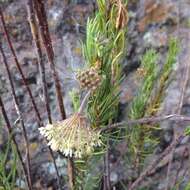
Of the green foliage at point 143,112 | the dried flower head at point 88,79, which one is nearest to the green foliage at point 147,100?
the green foliage at point 143,112

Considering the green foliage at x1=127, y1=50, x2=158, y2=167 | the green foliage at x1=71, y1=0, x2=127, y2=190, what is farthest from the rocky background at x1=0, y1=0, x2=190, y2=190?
the green foliage at x1=71, y1=0, x2=127, y2=190

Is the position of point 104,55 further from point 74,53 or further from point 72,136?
point 74,53

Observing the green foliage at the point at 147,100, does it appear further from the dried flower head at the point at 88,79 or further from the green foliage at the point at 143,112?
the dried flower head at the point at 88,79

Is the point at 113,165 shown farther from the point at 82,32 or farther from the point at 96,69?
the point at 96,69

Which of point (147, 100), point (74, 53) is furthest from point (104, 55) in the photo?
point (74, 53)

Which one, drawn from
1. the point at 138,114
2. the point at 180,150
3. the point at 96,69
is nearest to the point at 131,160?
the point at 138,114

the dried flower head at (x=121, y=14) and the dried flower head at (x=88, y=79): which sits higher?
the dried flower head at (x=121, y=14)
